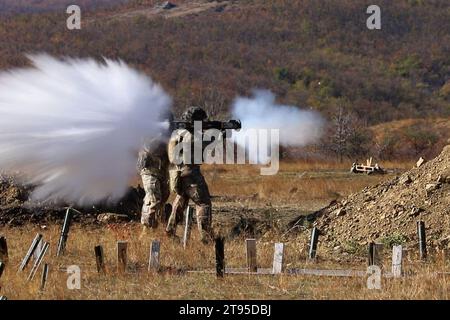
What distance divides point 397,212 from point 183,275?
4.49 m

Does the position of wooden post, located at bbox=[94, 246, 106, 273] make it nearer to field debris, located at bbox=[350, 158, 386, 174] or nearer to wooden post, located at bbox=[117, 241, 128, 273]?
wooden post, located at bbox=[117, 241, 128, 273]

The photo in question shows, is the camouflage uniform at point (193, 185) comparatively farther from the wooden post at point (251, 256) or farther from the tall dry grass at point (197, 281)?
the wooden post at point (251, 256)

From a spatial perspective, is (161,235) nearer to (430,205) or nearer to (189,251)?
(189,251)

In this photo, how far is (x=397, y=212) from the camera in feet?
53.9

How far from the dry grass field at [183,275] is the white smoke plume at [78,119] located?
122 cm

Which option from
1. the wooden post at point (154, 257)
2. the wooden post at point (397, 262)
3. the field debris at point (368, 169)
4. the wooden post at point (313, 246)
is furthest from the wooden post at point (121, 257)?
the field debris at point (368, 169)

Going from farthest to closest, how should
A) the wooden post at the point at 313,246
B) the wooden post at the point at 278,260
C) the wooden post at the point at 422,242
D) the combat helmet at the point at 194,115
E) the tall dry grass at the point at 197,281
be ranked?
1. the combat helmet at the point at 194,115
2. the wooden post at the point at 313,246
3. the wooden post at the point at 422,242
4. the wooden post at the point at 278,260
5. the tall dry grass at the point at 197,281

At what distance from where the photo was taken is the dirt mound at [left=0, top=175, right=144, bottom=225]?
20844mm

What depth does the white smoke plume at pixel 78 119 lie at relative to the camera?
18.8 meters

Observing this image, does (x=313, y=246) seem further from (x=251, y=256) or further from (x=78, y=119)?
(x=78, y=119)

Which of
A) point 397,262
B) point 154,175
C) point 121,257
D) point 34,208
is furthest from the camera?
point 34,208

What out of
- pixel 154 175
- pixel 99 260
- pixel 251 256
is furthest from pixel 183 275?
pixel 154 175

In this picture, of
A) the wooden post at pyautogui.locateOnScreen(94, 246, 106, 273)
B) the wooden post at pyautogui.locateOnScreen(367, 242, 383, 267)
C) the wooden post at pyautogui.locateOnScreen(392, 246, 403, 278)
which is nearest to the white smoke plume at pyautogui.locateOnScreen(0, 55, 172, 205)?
the wooden post at pyautogui.locateOnScreen(94, 246, 106, 273)
